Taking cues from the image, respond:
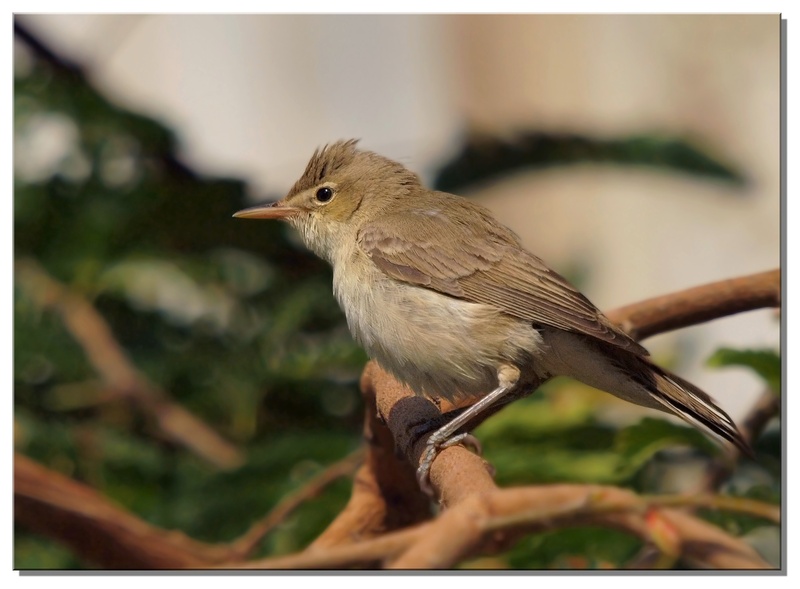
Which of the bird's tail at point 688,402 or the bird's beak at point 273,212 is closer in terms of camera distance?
the bird's tail at point 688,402

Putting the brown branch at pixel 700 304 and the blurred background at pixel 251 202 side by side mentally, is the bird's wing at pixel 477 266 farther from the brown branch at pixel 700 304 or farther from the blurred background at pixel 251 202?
the blurred background at pixel 251 202

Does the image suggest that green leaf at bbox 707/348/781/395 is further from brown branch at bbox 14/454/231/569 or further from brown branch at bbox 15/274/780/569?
Answer: brown branch at bbox 14/454/231/569

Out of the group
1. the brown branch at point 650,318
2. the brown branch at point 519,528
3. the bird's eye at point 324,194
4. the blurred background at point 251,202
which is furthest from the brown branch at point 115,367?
the brown branch at point 519,528

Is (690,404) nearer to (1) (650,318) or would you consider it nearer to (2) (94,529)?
(1) (650,318)

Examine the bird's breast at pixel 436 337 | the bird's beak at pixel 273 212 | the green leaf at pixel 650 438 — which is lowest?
the green leaf at pixel 650 438

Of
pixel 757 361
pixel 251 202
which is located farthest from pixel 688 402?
pixel 251 202

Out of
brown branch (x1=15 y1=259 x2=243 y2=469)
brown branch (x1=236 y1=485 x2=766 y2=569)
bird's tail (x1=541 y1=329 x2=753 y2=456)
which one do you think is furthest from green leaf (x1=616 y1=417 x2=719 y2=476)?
brown branch (x1=15 y1=259 x2=243 y2=469)
